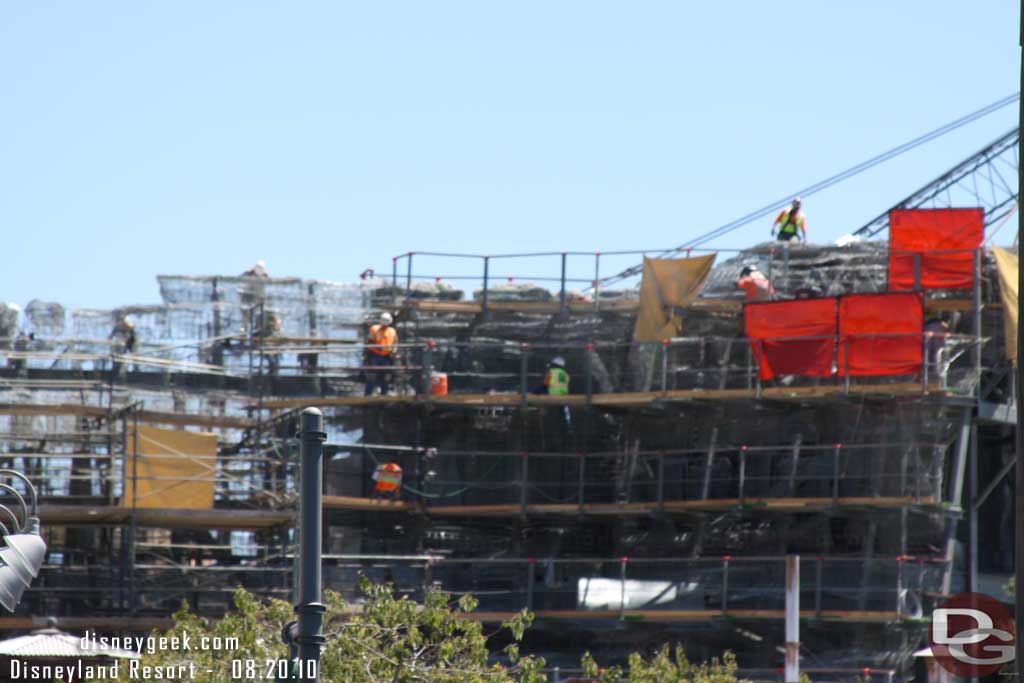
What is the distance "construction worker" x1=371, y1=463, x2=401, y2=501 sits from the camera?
165 ft

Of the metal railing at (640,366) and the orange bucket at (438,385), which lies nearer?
the metal railing at (640,366)

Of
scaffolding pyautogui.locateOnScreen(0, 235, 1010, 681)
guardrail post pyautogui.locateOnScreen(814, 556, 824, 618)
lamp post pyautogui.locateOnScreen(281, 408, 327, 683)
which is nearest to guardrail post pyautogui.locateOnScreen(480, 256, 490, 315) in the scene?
scaffolding pyautogui.locateOnScreen(0, 235, 1010, 681)

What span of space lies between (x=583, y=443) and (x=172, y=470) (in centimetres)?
1081

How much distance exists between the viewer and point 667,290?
4981cm

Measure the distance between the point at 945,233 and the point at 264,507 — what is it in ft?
59.5

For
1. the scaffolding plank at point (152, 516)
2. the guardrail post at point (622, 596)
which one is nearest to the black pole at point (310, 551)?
the scaffolding plank at point (152, 516)

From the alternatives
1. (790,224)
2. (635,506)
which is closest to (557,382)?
(635,506)

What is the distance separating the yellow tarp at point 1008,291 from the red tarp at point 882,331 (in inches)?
88.9

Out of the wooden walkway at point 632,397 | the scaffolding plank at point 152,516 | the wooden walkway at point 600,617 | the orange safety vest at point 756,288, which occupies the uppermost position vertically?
the orange safety vest at point 756,288

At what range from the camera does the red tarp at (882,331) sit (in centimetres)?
4628

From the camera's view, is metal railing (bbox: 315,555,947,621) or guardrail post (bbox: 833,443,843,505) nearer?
metal railing (bbox: 315,555,947,621)

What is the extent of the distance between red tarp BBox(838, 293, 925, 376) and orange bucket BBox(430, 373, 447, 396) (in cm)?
1025

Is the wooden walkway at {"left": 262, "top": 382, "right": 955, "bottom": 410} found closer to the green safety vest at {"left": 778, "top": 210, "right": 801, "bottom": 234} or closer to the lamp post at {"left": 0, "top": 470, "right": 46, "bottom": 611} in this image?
the green safety vest at {"left": 778, "top": 210, "right": 801, "bottom": 234}

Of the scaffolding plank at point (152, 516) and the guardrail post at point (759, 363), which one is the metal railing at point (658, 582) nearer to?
the scaffolding plank at point (152, 516)
